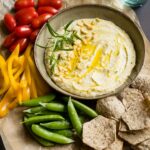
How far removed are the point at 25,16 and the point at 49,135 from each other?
704 millimetres

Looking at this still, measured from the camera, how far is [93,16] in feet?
9.79

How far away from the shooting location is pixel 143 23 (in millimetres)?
3049

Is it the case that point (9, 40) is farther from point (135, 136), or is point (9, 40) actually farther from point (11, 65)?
point (135, 136)

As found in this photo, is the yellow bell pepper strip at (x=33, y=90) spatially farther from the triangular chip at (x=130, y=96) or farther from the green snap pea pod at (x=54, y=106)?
the triangular chip at (x=130, y=96)

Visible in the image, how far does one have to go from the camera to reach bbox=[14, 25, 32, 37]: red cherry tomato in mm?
2902

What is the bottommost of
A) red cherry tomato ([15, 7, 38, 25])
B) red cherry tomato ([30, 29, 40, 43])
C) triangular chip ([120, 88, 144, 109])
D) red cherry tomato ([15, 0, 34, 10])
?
triangular chip ([120, 88, 144, 109])

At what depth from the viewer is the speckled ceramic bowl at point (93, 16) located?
9.10 feet

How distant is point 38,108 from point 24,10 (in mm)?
598

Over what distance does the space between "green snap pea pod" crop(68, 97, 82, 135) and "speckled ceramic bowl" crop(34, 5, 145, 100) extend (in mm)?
132

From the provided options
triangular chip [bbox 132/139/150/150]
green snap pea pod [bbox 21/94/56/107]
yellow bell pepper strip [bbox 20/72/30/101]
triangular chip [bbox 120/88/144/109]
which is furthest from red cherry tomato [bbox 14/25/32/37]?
triangular chip [bbox 132/139/150/150]

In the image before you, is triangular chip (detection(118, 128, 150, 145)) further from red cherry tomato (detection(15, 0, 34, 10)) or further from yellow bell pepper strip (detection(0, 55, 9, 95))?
red cherry tomato (detection(15, 0, 34, 10))

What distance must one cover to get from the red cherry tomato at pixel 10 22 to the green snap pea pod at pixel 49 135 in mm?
614

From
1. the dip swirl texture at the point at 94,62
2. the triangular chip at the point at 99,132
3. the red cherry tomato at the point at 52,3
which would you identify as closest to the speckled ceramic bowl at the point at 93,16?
the dip swirl texture at the point at 94,62

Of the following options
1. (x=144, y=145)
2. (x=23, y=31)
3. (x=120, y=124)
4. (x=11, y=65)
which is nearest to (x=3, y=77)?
(x=11, y=65)
